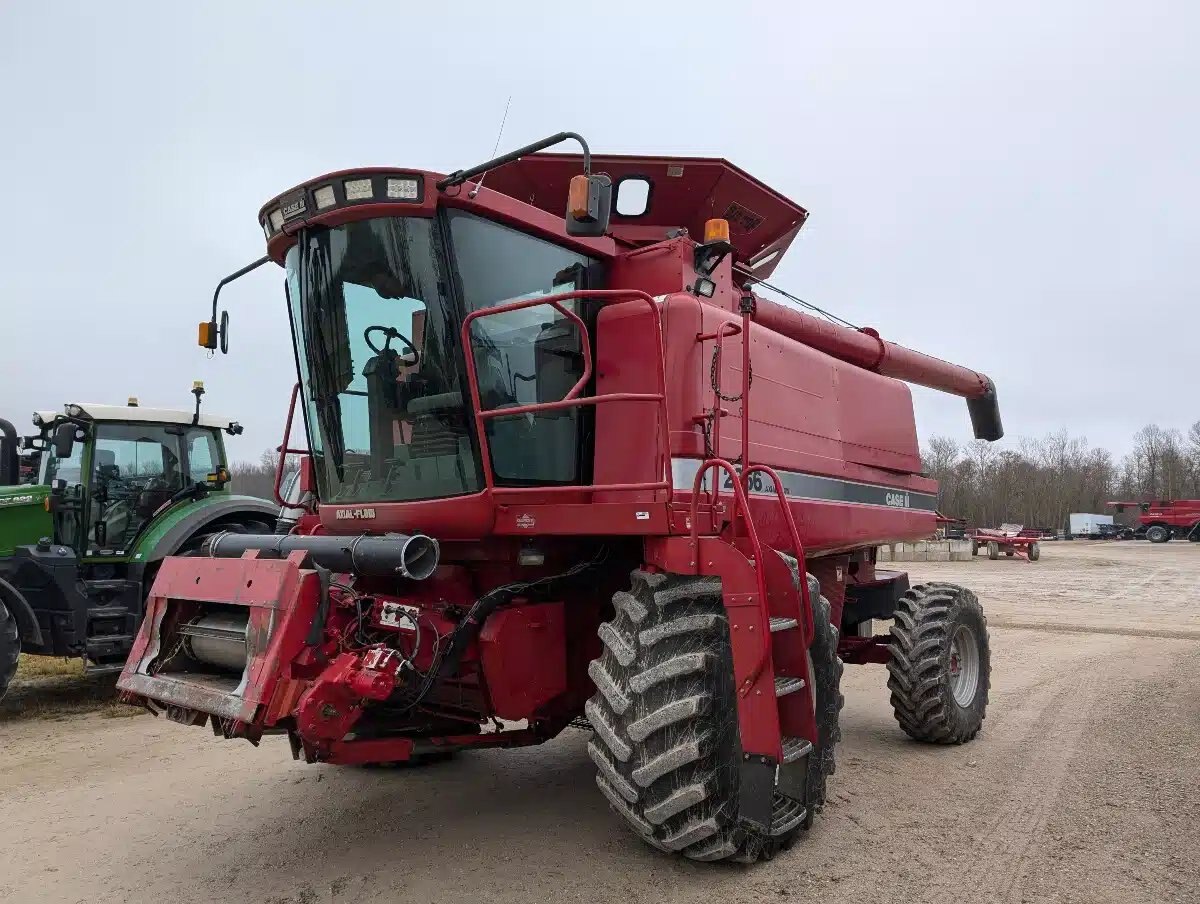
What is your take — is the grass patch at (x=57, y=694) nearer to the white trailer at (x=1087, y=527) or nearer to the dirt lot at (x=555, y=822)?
the dirt lot at (x=555, y=822)

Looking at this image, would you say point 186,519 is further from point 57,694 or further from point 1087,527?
point 1087,527

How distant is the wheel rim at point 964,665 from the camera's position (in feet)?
21.4

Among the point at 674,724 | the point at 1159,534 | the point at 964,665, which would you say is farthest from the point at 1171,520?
the point at 674,724

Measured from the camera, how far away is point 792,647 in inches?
150

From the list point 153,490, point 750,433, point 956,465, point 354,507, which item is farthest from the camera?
point 956,465

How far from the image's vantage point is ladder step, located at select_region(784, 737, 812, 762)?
12.0 feet

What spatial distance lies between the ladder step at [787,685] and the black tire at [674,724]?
0.20 m

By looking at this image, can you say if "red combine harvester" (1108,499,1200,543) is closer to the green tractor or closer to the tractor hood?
the green tractor

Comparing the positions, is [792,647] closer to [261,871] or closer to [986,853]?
[986,853]

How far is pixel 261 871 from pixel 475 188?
325 centimetres

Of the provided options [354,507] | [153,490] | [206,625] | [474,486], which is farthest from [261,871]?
[153,490]

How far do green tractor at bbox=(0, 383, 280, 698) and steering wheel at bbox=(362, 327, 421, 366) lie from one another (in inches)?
200

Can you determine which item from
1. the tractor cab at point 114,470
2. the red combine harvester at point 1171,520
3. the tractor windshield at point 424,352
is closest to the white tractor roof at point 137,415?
the tractor cab at point 114,470

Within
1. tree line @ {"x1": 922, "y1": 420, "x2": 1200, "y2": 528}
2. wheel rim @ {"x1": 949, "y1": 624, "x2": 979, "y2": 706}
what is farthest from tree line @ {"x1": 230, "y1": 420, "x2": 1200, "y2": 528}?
wheel rim @ {"x1": 949, "y1": 624, "x2": 979, "y2": 706}
